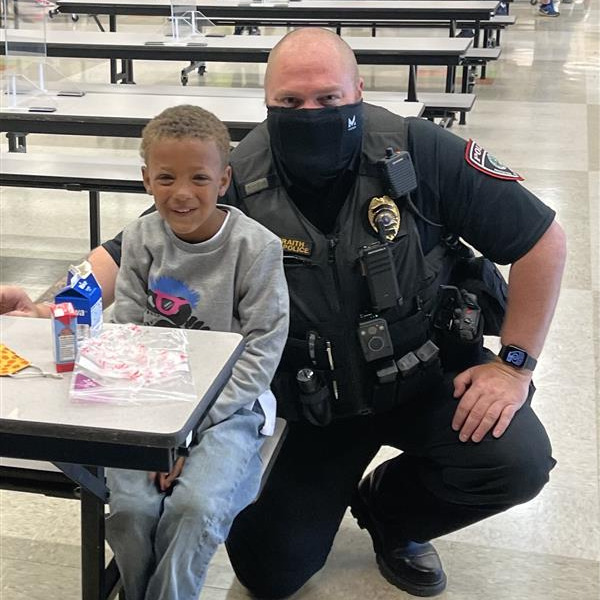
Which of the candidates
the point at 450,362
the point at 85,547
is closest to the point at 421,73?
the point at 450,362

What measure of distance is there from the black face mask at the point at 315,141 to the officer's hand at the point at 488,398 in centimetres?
56

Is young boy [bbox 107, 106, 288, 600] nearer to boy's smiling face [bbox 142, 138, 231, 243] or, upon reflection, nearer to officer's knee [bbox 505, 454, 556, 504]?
boy's smiling face [bbox 142, 138, 231, 243]

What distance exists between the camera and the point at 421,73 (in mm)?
8828

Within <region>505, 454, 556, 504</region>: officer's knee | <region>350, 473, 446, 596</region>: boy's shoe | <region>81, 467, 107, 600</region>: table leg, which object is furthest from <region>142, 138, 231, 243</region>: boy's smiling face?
<region>350, 473, 446, 596</region>: boy's shoe

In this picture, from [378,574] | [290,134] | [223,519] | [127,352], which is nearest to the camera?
[127,352]

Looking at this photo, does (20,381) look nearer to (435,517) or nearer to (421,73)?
(435,517)

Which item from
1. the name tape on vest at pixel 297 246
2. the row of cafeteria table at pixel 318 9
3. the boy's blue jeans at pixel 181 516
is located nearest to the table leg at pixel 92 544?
the boy's blue jeans at pixel 181 516

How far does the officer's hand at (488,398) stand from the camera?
82.5 inches

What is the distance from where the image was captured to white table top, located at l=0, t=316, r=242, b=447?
1284 millimetres

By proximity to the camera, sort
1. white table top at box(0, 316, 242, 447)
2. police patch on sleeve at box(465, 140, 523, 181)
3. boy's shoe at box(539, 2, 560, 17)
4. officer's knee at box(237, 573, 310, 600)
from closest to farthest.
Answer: white table top at box(0, 316, 242, 447) → police patch on sleeve at box(465, 140, 523, 181) → officer's knee at box(237, 573, 310, 600) → boy's shoe at box(539, 2, 560, 17)

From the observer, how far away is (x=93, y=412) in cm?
133

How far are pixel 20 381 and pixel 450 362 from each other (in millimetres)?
1155

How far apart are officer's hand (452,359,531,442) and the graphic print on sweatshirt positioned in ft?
2.10

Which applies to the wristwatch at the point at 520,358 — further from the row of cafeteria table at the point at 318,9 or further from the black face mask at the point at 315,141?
the row of cafeteria table at the point at 318,9
